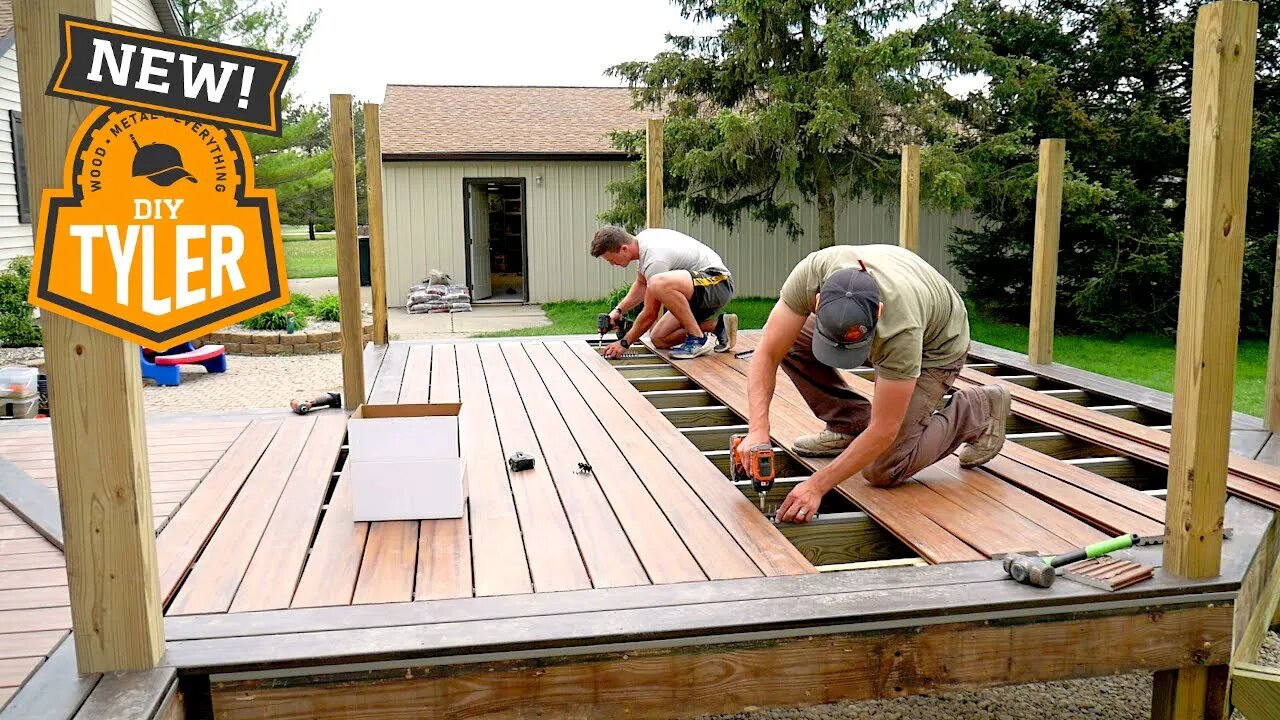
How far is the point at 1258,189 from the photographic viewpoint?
1123 centimetres

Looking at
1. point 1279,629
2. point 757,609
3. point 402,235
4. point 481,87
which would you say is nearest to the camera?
point 757,609

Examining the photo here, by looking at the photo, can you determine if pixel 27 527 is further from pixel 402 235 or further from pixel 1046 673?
pixel 402 235

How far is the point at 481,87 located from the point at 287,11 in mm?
4797

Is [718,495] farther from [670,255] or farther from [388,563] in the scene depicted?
[670,255]

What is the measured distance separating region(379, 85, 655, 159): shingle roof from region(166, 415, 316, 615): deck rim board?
391 inches

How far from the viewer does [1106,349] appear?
36.2ft

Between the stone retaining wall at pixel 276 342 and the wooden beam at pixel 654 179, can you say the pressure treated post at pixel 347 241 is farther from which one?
the stone retaining wall at pixel 276 342

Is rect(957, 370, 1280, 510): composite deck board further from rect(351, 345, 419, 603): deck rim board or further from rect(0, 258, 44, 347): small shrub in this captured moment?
rect(0, 258, 44, 347): small shrub

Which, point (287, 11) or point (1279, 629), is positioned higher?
point (287, 11)

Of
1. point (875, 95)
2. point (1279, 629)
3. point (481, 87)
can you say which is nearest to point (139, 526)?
point (1279, 629)

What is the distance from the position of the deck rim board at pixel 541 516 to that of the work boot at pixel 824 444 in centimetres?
91

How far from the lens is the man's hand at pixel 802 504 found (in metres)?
2.96

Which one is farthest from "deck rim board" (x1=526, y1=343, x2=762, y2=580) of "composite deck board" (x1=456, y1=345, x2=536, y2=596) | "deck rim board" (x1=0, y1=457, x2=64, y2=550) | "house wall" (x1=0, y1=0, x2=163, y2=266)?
"house wall" (x1=0, y1=0, x2=163, y2=266)

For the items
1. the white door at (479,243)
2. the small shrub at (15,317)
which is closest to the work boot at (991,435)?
the small shrub at (15,317)
